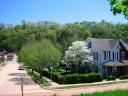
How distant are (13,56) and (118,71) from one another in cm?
11860

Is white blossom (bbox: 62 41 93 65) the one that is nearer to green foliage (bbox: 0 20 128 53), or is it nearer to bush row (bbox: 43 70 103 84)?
bush row (bbox: 43 70 103 84)

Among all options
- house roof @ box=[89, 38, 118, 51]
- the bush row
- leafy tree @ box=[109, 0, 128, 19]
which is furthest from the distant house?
leafy tree @ box=[109, 0, 128, 19]

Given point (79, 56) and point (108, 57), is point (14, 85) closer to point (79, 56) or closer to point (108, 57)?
point (79, 56)

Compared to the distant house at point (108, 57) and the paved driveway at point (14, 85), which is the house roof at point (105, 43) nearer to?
the distant house at point (108, 57)

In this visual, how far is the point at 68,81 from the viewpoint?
50188 millimetres

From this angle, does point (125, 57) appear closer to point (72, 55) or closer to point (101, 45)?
point (101, 45)

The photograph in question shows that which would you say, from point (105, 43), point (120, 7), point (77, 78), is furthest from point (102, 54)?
point (120, 7)

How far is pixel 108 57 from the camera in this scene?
65.6 meters

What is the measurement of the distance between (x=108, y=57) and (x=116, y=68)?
2.83 m

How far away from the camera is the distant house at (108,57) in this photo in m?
64.1

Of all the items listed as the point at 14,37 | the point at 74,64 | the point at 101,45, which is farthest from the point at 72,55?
the point at 14,37

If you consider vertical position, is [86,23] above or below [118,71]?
above

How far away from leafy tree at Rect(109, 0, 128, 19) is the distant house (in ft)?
153

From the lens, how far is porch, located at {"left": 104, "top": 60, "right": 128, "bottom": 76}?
63.2 metres
